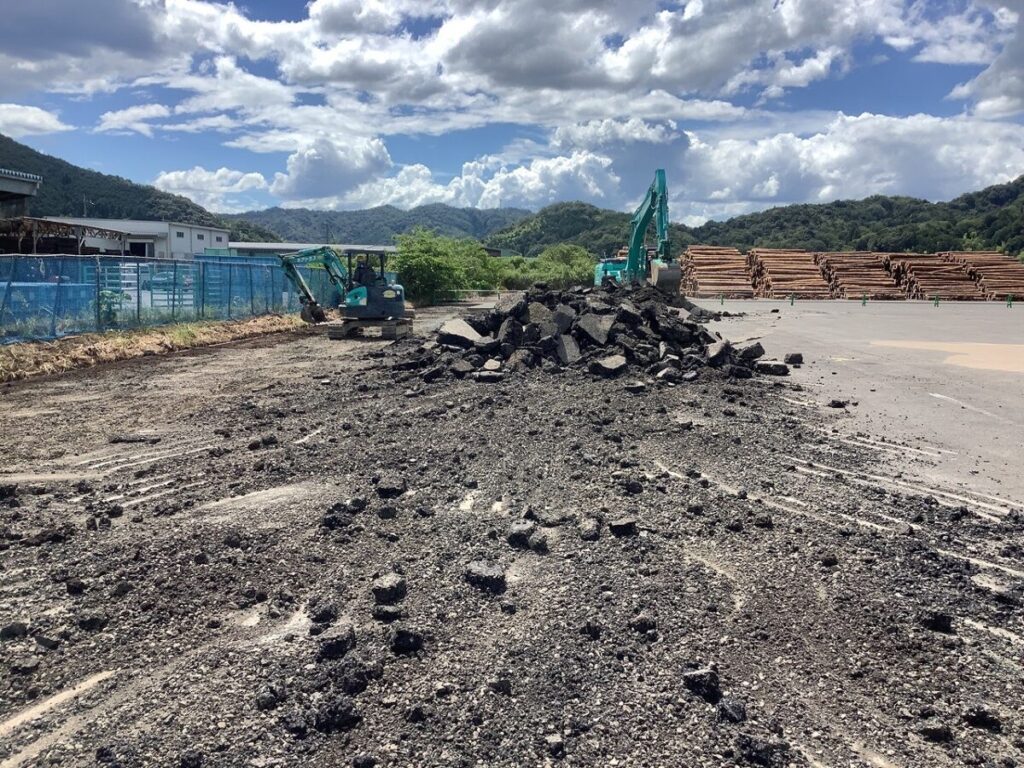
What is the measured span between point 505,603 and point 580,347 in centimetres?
1048

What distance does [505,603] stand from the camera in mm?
5199

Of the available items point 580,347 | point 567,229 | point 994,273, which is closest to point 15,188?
point 580,347

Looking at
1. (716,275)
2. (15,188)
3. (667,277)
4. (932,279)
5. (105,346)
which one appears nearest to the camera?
(105,346)

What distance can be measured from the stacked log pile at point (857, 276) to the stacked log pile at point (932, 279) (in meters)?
0.72

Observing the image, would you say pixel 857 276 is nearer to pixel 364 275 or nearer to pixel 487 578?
pixel 364 275

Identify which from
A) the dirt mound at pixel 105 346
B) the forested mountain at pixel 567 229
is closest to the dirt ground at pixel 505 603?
the dirt mound at pixel 105 346

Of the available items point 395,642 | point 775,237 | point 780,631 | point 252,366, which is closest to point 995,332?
point 252,366

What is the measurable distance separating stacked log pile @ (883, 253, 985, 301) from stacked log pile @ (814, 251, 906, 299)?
718mm

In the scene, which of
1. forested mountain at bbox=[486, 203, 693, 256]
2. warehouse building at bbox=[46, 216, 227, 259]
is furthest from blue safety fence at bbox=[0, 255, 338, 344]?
forested mountain at bbox=[486, 203, 693, 256]

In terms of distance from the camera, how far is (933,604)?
5.17 metres

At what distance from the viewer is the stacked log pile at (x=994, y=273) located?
50.4 m

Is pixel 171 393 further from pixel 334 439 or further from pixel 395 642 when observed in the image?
pixel 395 642

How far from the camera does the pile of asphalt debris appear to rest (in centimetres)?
1430

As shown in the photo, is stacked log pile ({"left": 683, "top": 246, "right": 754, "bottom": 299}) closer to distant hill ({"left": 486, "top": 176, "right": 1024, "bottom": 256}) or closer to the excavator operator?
the excavator operator
